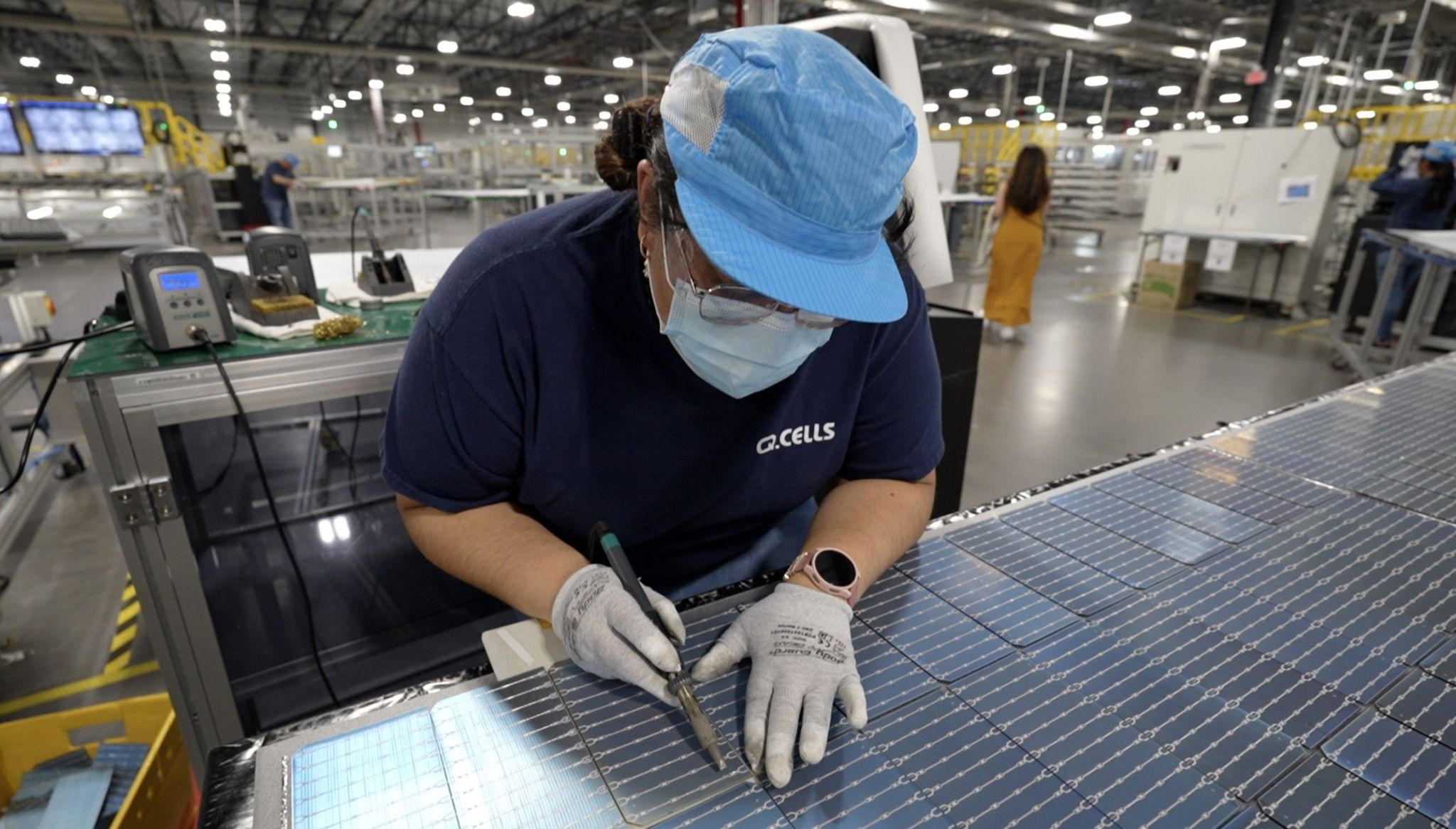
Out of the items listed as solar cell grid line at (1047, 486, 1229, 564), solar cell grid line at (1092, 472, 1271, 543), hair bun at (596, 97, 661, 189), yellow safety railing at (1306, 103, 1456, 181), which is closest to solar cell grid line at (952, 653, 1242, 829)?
solar cell grid line at (1047, 486, 1229, 564)

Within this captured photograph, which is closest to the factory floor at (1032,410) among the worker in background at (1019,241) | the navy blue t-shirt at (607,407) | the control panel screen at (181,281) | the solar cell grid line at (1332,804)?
the worker in background at (1019,241)

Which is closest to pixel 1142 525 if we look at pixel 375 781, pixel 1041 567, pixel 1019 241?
pixel 1041 567

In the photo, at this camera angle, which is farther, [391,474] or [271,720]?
[271,720]

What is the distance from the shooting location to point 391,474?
957 mm

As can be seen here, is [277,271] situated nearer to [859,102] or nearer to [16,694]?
[16,694]

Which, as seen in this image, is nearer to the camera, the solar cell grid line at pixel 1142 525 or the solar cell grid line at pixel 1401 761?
the solar cell grid line at pixel 1401 761

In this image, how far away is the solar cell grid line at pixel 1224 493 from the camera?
3.49ft

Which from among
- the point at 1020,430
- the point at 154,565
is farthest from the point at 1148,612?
the point at 1020,430

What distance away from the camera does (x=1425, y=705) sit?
0.71 metres

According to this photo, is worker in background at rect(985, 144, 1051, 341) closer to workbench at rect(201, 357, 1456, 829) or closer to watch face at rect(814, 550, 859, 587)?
workbench at rect(201, 357, 1456, 829)

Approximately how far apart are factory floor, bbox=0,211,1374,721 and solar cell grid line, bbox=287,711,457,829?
1911 mm

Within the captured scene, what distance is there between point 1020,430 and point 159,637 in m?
3.57

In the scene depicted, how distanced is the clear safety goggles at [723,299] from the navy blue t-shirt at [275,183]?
982 centimetres

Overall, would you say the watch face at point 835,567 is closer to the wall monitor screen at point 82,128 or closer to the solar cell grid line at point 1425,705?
the solar cell grid line at point 1425,705
